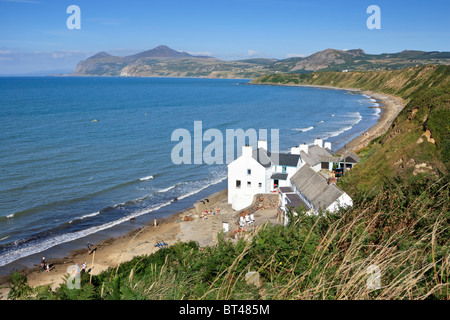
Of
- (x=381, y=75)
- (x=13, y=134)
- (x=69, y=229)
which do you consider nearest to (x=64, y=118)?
(x=13, y=134)

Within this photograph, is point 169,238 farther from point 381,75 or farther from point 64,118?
point 381,75

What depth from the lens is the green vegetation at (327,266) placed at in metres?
4.65

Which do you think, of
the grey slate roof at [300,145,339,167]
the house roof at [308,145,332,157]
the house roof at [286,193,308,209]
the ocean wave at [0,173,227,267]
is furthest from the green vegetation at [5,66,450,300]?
the house roof at [308,145,332,157]

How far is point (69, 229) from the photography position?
98.2 ft

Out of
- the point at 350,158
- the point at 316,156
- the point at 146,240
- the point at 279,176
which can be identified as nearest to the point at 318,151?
the point at 316,156

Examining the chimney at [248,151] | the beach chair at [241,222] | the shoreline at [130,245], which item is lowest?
Result: the shoreline at [130,245]

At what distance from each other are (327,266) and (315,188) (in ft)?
65.5

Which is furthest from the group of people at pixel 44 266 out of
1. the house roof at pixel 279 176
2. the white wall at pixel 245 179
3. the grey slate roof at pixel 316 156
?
the grey slate roof at pixel 316 156

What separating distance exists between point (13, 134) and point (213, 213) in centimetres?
5248

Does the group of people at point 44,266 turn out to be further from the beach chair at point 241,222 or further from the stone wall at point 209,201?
the stone wall at point 209,201

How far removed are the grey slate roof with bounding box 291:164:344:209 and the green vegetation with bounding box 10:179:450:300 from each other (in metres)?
11.2

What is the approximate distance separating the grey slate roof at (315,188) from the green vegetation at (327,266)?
36.7 ft

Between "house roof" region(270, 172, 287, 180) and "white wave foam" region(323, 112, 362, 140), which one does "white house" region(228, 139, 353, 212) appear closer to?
"house roof" region(270, 172, 287, 180)

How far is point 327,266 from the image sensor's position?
5.45 metres
